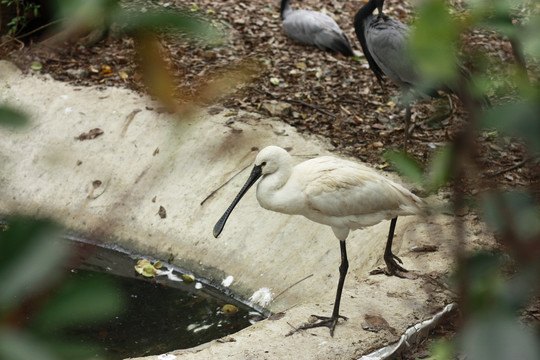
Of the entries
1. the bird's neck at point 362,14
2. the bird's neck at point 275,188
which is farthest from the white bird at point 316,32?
the bird's neck at point 275,188

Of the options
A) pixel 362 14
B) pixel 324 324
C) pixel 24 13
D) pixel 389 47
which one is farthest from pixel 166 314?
pixel 24 13

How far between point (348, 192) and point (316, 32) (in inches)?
158

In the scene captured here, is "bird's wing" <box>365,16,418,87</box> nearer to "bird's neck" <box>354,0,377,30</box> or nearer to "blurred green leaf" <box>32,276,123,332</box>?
"bird's neck" <box>354,0,377,30</box>

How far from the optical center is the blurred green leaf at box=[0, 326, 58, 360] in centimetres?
51

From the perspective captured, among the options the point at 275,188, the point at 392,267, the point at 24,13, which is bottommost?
the point at 392,267

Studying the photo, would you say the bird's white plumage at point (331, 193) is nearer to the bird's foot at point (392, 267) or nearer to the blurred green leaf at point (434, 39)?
the bird's foot at point (392, 267)

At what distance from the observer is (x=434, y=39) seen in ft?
1.94

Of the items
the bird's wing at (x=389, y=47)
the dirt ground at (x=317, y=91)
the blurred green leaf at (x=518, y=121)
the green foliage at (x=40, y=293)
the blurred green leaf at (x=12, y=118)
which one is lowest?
the dirt ground at (x=317, y=91)

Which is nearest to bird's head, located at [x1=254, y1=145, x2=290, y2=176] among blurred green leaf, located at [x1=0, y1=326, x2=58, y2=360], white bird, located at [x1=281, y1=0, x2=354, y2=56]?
blurred green leaf, located at [x1=0, y1=326, x2=58, y2=360]

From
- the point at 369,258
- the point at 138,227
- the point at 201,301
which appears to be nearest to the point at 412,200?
the point at 369,258

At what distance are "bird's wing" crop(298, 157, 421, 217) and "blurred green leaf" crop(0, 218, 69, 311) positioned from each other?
3117 mm

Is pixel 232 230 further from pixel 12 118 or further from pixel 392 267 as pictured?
pixel 12 118

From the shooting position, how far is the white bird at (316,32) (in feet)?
24.1

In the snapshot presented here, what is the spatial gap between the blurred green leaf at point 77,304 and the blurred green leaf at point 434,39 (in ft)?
0.99
